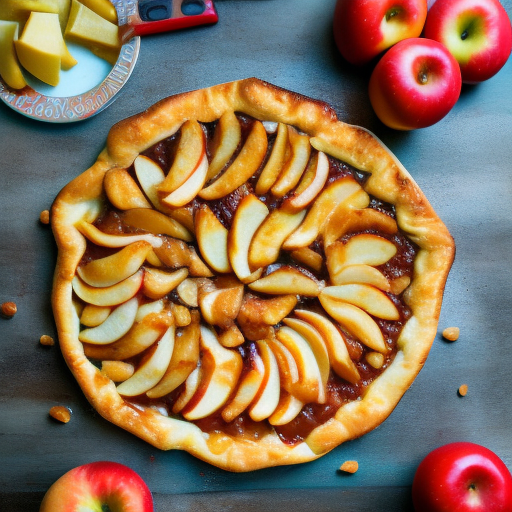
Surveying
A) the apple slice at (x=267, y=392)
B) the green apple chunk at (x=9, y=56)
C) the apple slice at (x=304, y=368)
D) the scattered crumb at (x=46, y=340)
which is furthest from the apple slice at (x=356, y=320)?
the green apple chunk at (x=9, y=56)

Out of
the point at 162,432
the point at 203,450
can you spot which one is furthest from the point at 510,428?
the point at 162,432

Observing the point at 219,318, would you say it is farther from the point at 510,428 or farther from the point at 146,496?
the point at 510,428

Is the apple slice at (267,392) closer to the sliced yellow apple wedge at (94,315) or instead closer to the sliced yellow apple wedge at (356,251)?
the sliced yellow apple wedge at (356,251)

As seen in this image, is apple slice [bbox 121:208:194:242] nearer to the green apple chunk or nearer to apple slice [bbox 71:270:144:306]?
apple slice [bbox 71:270:144:306]

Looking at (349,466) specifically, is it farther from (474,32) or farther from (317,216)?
(474,32)

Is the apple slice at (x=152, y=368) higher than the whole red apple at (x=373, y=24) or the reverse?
the reverse

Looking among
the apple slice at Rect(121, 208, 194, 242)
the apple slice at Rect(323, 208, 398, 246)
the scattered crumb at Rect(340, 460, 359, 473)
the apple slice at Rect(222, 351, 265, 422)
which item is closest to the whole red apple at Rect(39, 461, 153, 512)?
the apple slice at Rect(222, 351, 265, 422)
